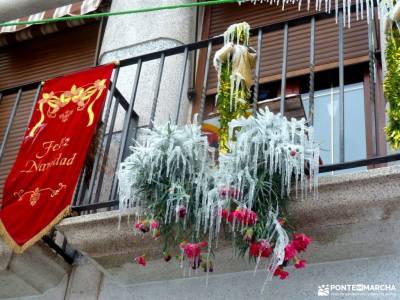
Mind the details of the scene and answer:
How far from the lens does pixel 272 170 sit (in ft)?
15.1

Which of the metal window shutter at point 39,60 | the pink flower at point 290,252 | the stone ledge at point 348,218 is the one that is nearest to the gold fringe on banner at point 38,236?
the stone ledge at point 348,218

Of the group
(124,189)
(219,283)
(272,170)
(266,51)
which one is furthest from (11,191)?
(266,51)

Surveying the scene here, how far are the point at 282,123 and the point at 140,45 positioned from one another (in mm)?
2873

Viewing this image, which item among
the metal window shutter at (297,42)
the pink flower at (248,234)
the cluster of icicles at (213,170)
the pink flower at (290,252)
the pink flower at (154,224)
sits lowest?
the pink flower at (290,252)

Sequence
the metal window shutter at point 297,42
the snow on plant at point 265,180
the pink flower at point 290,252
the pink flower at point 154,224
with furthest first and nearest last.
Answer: the metal window shutter at point 297,42 < the pink flower at point 154,224 < the snow on plant at point 265,180 < the pink flower at point 290,252

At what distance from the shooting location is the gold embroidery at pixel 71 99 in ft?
19.9

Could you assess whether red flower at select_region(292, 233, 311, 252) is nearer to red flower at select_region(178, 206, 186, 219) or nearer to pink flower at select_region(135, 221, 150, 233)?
red flower at select_region(178, 206, 186, 219)

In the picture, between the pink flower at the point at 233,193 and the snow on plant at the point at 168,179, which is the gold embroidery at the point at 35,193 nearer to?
the snow on plant at the point at 168,179

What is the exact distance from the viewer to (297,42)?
7352mm

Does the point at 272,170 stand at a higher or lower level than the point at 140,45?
lower

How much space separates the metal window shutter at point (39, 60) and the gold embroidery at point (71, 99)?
2.14 meters

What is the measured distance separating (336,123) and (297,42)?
1.22 m

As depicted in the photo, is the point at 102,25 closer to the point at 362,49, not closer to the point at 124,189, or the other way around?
the point at 362,49

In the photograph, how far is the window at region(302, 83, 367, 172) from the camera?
625 centimetres
